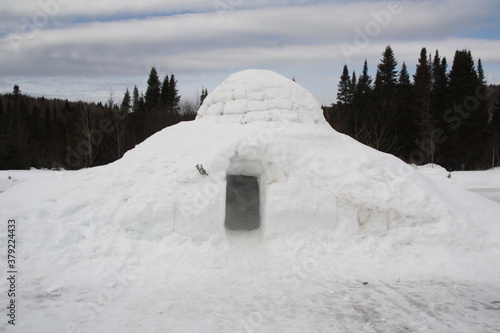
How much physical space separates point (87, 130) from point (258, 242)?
21486 millimetres

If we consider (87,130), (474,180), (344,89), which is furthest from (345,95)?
(87,130)

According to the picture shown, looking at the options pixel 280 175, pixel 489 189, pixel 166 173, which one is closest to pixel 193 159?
pixel 166 173

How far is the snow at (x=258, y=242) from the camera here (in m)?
4.75

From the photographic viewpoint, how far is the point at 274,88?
9.62 metres

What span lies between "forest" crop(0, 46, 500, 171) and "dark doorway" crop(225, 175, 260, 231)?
1678 cm

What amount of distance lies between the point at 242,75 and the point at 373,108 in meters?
27.2

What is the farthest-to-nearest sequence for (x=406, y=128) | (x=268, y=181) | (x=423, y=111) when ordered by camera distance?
(x=423, y=111), (x=406, y=128), (x=268, y=181)

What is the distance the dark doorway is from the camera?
358 inches

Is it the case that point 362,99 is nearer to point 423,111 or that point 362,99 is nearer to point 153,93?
point 423,111

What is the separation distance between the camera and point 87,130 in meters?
24.9

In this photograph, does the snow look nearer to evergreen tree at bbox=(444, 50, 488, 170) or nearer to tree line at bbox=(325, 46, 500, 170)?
tree line at bbox=(325, 46, 500, 170)

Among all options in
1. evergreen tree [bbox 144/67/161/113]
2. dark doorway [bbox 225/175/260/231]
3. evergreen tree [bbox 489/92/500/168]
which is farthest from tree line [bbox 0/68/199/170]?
evergreen tree [bbox 489/92/500/168]

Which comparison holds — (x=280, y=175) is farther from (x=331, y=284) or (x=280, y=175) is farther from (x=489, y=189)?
(x=489, y=189)

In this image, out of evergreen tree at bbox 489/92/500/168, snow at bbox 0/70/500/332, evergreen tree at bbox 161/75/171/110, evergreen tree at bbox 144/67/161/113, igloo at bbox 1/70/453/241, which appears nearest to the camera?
snow at bbox 0/70/500/332
